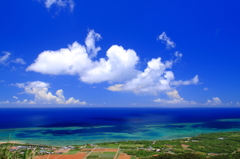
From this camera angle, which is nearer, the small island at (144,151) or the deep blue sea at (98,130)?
the small island at (144,151)

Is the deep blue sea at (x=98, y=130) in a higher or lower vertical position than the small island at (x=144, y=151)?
lower

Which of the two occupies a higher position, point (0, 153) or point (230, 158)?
point (0, 153)

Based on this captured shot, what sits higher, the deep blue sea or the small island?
the small island

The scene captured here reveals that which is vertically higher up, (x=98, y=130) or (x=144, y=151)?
(x=144, y=151)

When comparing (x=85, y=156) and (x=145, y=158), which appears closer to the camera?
(x=145, y=158)

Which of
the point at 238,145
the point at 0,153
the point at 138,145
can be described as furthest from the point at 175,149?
the point at 0,153

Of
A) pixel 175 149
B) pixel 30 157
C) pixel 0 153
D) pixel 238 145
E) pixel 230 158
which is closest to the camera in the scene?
pixel 30 157

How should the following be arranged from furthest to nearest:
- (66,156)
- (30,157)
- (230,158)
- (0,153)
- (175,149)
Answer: (175,149) < (66,156) < (230,158) < (0,153) < (30,157)

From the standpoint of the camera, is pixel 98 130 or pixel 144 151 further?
pixel 98 130

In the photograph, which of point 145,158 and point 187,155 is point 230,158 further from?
point 145,158

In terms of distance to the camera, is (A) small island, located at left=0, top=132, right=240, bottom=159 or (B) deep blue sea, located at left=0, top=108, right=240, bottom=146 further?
(B) deep blue sea, located at left=0, top=108, right=240, bottom=146

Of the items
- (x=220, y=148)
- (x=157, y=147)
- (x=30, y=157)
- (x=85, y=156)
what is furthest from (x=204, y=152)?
(x=30, y=157)
